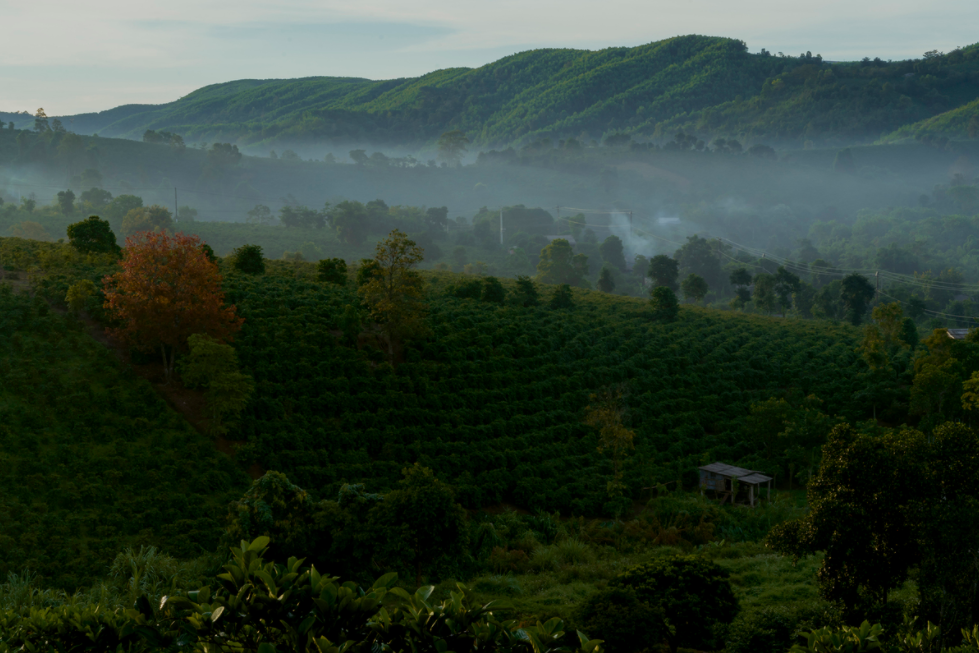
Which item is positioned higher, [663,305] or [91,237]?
[91,237]

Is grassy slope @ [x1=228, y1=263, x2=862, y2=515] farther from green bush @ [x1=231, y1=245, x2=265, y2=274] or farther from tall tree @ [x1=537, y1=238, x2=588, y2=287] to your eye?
tall tree @ [x1=537, y1=238, x2=588, y2=287]

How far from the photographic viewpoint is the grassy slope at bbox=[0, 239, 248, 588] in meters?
17.0

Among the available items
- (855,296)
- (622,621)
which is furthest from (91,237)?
(855,296)

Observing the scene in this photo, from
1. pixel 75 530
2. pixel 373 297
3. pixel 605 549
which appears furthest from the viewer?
pixel 373 297

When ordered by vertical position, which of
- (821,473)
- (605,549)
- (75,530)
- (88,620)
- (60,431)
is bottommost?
(605,549)

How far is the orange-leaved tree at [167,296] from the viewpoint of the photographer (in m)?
23.4

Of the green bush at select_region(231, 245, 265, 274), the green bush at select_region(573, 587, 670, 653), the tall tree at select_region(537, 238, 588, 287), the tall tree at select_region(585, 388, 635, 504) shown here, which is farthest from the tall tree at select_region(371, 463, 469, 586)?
the tall tree at select_region(537, 238, 588, 287)

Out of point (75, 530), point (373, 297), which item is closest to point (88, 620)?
point (75, 530)

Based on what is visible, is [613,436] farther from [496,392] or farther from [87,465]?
[87,465]

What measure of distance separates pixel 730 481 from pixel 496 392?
364 inches

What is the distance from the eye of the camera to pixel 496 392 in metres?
28.8

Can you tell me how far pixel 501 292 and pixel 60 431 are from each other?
2432 centimetres

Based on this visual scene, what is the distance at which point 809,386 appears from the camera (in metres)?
37.7

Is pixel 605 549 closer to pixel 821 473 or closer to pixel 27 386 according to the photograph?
pixel 821 473
